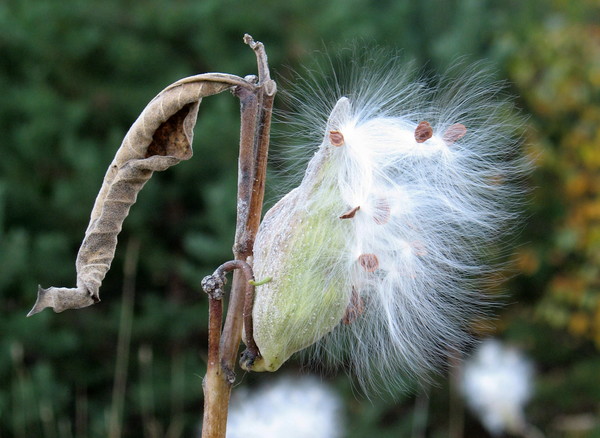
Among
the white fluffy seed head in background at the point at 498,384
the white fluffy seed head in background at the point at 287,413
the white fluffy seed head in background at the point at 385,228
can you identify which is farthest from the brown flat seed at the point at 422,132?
the white fluffy seed head in background at the point at 498,384

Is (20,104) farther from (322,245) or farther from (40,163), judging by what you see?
(322,245)

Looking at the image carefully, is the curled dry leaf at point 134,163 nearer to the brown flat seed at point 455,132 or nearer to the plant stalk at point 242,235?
the plant stalk at point 242,235

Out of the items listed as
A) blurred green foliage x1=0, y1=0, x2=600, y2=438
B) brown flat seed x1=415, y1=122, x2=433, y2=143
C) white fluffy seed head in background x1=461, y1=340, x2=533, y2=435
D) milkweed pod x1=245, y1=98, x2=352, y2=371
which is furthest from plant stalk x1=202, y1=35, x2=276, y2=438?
white fluffy seed head in background x1=461, y1=340, x2=533, y2=435

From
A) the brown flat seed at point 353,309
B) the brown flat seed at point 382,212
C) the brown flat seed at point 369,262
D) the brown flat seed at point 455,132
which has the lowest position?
the brown flat seed at point 353,309

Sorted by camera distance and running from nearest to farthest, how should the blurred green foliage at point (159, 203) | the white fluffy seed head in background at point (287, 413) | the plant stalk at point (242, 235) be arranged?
the plant stalk at point (242, 235), the white fluffy seed head in background at point (287, 413), the blurred green foliage at point (159, 203)

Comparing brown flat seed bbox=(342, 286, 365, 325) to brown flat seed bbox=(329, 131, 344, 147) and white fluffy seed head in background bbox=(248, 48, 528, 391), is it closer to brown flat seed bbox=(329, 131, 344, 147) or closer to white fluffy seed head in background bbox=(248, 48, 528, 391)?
white fluffy seed head in background bbox=(248, 48, 528, 391)

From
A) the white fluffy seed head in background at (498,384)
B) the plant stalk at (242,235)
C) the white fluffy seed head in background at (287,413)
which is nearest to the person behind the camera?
the plant stalk at (242,235)

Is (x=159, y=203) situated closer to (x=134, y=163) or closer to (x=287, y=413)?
(x=287, y=413)

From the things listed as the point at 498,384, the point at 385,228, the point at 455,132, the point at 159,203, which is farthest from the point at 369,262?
the point at 159,203
